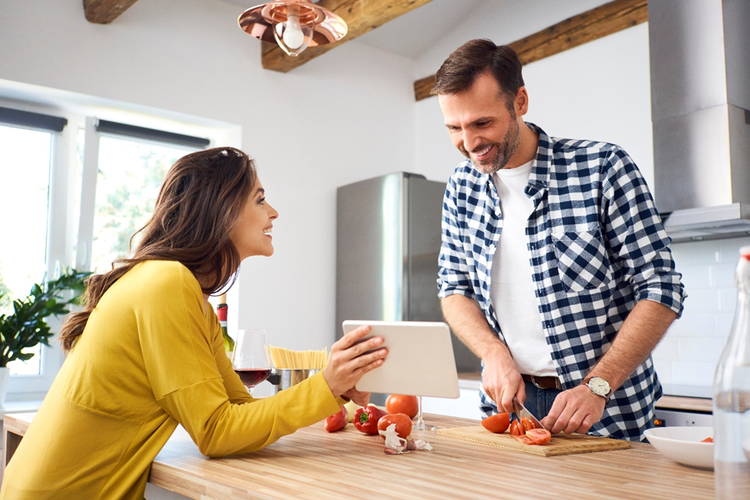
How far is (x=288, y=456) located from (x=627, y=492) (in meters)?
0.59

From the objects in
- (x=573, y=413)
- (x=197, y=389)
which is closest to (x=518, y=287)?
(x=573, y=413)

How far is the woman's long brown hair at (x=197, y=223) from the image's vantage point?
1356 mm

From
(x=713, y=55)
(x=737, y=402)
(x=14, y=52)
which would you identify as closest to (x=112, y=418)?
(x=737, y=402)

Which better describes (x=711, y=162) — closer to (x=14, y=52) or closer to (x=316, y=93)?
(x=316, y=93)

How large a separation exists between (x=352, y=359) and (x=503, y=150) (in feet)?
2.58

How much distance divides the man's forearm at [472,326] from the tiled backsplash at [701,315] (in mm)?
1781

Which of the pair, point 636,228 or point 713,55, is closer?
point 636,228

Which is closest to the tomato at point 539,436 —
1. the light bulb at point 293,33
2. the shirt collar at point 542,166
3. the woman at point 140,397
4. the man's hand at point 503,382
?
the man's hand at point 503,382

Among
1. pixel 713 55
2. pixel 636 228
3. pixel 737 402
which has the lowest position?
pixel 737 402

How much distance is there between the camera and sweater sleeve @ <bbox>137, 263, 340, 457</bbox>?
1.18 metres

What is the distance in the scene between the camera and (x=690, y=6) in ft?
9.48

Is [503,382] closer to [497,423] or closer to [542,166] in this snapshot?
[497,423]

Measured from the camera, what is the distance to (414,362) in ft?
4.03

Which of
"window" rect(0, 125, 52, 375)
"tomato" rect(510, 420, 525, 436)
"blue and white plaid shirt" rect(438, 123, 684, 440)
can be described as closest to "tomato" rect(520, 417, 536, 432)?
"tomato" rect(510, 420, 525, 436)
